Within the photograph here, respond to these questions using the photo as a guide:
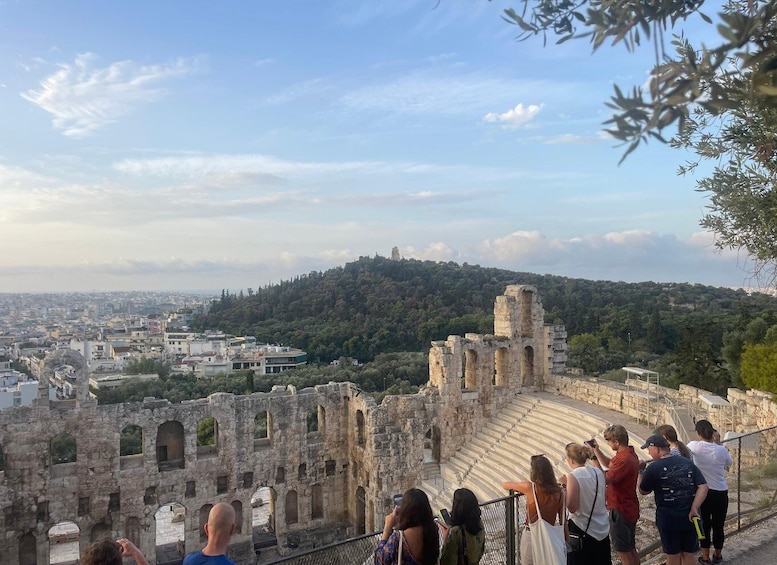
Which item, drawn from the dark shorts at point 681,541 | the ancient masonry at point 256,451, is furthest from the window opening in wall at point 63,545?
the dark shorts at point 681,541

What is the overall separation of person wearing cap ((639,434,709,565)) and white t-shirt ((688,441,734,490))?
0.87 m

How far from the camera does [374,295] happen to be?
70188 millimetres

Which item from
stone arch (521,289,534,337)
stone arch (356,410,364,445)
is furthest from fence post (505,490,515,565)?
stone arch (521,289,534,337)

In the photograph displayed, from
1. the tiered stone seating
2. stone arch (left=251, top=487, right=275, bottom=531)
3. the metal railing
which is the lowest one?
stone arch (left=251, top=487, right=275, bottom=531)

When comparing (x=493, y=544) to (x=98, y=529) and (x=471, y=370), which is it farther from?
(x=98, y=529)

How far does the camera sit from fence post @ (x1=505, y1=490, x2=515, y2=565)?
6.14m

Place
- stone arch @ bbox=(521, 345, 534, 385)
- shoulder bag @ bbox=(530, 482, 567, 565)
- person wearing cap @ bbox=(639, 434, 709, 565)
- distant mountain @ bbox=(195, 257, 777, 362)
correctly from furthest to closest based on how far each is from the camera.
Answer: distant mountain @ bbox=(195, 257, 777, 362), stone arch @ bbox=(521, 345, 534, 385), person wearing cap @ bbox=(639, 434, 709, 565), shoulder bag @ bbox=(530, 482, 567, 565)

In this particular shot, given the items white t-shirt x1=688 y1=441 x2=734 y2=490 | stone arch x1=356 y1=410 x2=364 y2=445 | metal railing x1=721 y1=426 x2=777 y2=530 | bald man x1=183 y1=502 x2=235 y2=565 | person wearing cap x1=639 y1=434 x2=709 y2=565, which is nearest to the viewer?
bald man x1=183 y1=502 x2=235 y2=565

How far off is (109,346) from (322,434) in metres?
78.9

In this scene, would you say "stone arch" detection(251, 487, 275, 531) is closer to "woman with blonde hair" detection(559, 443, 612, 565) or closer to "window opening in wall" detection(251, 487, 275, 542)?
→ "window opening in wall" detection(251, 487, 275, 542)

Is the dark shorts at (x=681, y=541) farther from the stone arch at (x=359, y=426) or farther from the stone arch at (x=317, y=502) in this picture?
the stone arch at (x=317, y=502)

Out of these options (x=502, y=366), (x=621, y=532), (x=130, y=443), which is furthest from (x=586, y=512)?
(x=130, y=443)

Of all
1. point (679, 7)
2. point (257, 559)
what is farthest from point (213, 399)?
point (679, 7)

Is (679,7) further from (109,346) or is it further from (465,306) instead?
(109,346)
